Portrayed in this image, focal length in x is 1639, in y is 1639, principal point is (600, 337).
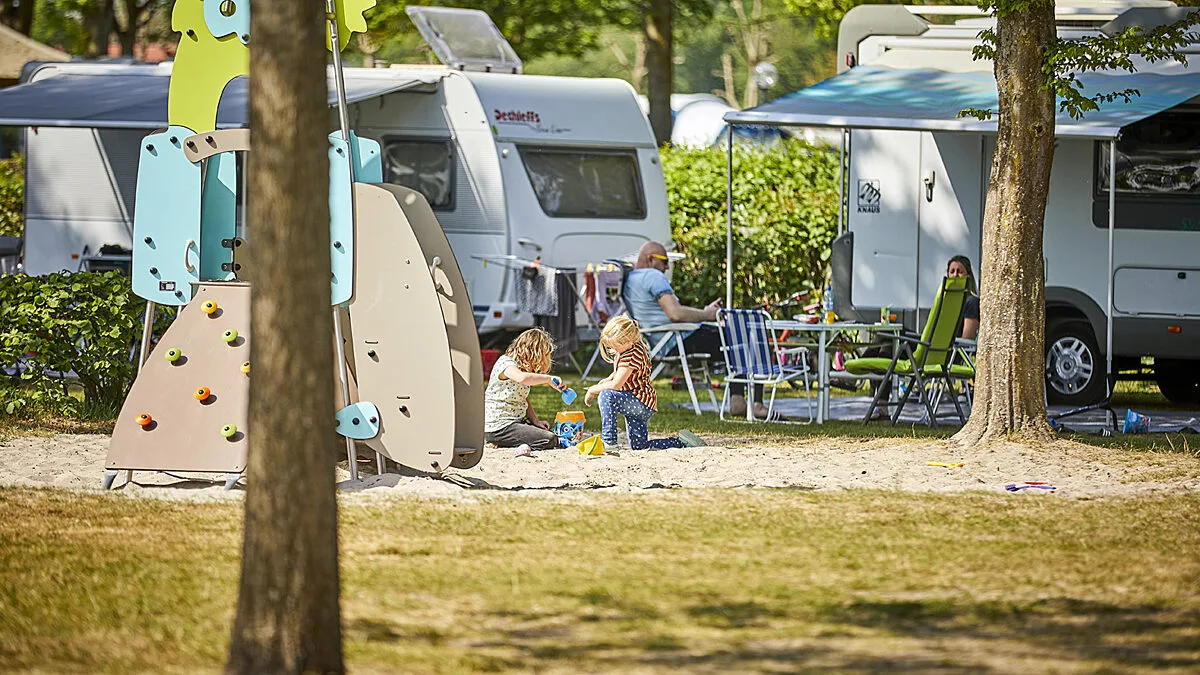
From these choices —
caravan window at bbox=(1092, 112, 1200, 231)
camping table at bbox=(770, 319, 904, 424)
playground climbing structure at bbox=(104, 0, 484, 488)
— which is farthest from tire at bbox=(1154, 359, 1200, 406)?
playground climbing structure at bbox=(104, 0, 484, 488)

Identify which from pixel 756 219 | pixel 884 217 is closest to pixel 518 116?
pixel 756 219

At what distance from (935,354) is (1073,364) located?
6.37ft

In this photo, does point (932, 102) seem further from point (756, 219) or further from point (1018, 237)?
point (756, 219)

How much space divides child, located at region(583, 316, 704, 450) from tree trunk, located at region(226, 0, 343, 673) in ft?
16.1

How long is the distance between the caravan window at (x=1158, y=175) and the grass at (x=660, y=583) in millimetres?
4880

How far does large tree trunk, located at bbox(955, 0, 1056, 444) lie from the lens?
862 cm

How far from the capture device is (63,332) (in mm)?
9617

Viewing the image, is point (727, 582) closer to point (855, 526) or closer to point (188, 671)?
point (855, 526)

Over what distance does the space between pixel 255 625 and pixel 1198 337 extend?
8992mm

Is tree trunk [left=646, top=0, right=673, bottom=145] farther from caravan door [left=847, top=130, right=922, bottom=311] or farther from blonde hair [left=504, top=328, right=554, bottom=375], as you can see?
blonde hair [left=504, top=328, right=554, bottom=375]

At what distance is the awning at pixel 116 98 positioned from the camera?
1241cm

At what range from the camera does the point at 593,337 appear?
14.6 m

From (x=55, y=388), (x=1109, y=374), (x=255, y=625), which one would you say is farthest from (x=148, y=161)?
(x=1109, y=374)

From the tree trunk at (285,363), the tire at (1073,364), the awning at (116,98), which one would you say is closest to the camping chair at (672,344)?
the tire at (1073,364)
